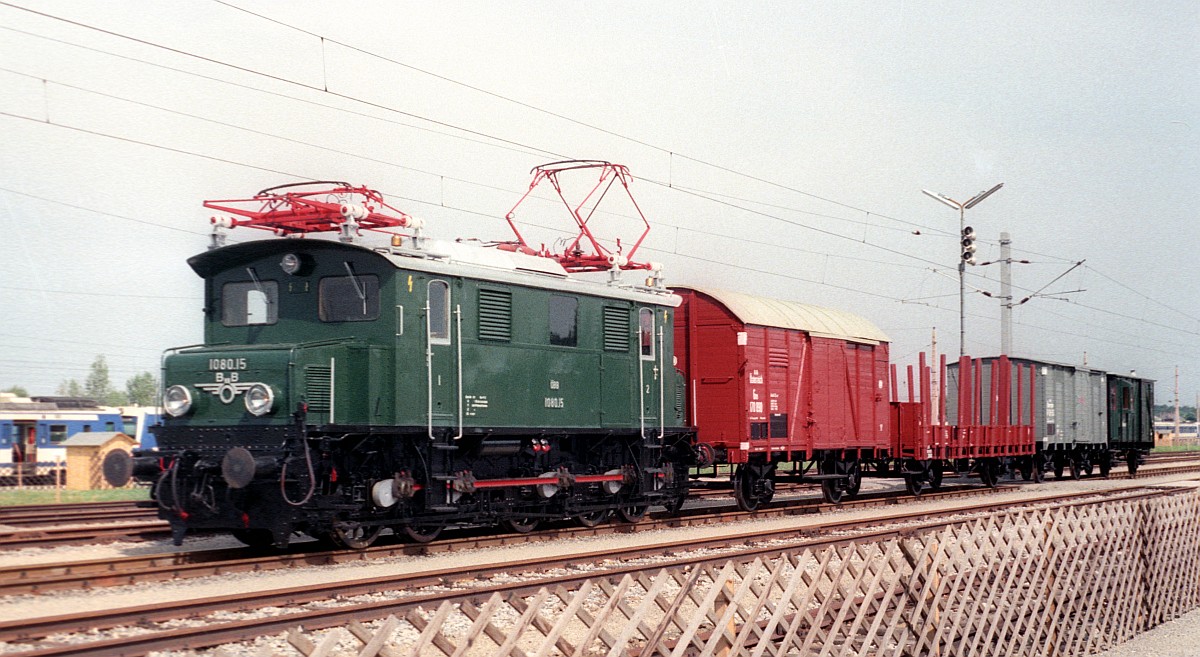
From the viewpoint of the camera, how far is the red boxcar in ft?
Answer: 72.3

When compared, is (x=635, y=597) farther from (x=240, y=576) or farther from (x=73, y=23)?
(x=73, y=23)

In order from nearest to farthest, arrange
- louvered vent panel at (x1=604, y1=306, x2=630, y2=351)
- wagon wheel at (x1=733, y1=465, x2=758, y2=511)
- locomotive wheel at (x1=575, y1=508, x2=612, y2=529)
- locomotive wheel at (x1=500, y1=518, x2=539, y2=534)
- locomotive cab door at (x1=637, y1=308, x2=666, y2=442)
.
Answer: locomotive wheel at (x1=500, y1=518, x2=539, y2=534) < locomotive wheel at (x1=575, y1=508, x2=612, y2=529) < louvered vent panel at (x1=604, y1=306, x2=630, y2=351) < locomotive cab door at (x1=637, y1=308, x2=666, y2=442) < wagon wheel at (x1=733, y1=465, x2=758, y2=511)

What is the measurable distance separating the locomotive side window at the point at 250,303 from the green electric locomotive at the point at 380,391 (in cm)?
2

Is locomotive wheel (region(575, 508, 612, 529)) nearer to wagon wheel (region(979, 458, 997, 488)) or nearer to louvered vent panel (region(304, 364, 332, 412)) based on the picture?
louvered vent panel (region(304, 364, 332, 412))

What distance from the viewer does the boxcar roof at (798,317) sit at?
22516 mm

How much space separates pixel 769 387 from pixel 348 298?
10.0 metres

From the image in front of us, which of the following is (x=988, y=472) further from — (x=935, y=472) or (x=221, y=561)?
(x=221, y=561)

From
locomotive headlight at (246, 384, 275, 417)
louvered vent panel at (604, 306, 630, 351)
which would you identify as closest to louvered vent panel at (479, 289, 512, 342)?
louvered vent panel at (604, 306, 630, 351)

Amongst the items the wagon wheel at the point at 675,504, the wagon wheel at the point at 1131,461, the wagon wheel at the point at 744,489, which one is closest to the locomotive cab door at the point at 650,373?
the wagon wheel at the point at 675,504

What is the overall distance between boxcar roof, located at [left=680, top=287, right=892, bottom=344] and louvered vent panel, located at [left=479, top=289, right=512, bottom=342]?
651cm

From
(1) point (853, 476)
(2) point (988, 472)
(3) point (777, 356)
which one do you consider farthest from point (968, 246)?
(3) point (777, 356)

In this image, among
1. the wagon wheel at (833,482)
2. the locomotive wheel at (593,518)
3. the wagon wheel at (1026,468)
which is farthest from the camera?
the wagon wheel at (1026,468)

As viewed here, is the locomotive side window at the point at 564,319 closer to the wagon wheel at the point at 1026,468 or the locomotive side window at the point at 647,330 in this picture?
the locomotive side window at the point at 647,330

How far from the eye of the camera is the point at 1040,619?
1170 centimetres
